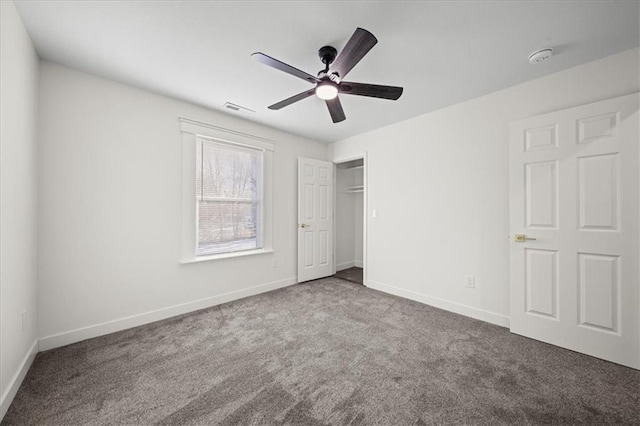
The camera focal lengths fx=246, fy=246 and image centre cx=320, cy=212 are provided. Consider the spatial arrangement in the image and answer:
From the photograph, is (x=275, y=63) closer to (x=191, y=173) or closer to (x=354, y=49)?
(x=354, y=49)

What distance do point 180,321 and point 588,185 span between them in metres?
4.23

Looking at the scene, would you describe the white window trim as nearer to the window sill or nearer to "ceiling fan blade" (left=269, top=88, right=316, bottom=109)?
the window sill

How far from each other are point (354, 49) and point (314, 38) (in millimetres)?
489

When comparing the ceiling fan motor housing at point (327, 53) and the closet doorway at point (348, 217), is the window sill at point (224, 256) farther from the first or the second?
the ceiling fan motor housing at point (327, 53)

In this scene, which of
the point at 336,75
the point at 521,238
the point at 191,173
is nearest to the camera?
the point at 336,75

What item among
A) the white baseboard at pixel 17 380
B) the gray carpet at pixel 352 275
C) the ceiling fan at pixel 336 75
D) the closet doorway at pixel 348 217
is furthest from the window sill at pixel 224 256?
the ceiling fan at pixel 336 75

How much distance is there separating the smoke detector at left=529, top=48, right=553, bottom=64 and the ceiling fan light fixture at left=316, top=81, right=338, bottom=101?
1.71 meters

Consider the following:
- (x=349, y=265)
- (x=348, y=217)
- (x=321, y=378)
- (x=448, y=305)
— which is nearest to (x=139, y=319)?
(x=321, y=378)

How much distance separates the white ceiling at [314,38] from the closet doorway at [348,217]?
279 cm

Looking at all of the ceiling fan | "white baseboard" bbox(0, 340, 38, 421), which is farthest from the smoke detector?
"white baseboard" bbox(0, 340, 38, 421)

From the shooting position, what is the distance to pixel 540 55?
81.0 inches

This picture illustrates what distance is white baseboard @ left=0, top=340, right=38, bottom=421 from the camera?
1.49 m

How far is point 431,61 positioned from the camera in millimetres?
2199

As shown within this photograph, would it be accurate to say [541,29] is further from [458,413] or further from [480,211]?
[458,413]
